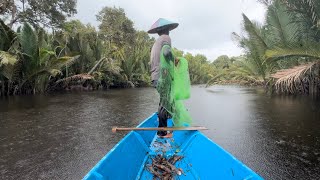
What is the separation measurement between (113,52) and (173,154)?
69.0 ft

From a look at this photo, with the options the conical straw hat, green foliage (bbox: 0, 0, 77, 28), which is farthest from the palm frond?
green foliage (bbox: 0, 0, 77, 28)

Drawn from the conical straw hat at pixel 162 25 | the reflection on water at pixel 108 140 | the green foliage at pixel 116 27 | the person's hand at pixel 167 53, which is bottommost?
the reflection on water at pixel 108 140

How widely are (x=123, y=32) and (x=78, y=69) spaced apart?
11.4m

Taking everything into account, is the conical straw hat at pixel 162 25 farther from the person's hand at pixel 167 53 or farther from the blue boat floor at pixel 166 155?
the blue boat floor at pixel 166 155

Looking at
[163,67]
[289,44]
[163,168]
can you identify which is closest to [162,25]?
[163,67]

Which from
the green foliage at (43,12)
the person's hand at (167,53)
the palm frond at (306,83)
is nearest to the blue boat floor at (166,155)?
→ the person's hand at (167,53)

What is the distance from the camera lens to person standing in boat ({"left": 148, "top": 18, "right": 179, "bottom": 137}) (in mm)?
4266

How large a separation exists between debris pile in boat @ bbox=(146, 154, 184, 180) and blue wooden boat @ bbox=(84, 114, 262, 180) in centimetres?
4

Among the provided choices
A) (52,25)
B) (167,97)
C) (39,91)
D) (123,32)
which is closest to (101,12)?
(123,32)

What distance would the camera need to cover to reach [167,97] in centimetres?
430

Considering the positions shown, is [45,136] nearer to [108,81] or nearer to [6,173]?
[6,173]

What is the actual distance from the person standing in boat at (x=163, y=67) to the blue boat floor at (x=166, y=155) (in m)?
0.15

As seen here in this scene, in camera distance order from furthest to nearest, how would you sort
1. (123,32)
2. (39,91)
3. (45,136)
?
(123,32) < (39,91) < (45,136)

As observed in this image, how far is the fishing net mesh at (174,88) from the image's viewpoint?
4.28 m
